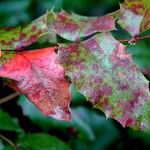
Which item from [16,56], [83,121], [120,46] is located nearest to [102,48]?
[120,46]

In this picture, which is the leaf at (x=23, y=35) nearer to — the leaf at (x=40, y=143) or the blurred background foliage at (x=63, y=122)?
the blurred background foliage at (x=63, y=122)

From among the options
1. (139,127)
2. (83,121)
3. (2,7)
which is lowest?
(83,121)

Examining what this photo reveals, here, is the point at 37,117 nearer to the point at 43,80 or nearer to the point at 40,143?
the point at 40,143

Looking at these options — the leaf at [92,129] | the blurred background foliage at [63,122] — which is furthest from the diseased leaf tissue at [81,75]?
the leaf at [92,129]

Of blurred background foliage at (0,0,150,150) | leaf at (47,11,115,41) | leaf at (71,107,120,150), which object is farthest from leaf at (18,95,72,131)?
leaf at (47,11,115,41)

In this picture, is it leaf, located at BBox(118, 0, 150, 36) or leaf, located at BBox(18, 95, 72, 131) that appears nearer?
leaf, located at BBox(118, 0, 150, 36)

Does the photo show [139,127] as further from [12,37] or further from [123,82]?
[12,37]

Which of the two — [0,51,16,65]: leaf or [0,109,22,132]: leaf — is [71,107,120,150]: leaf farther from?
[0,51,16,65]: leaf
